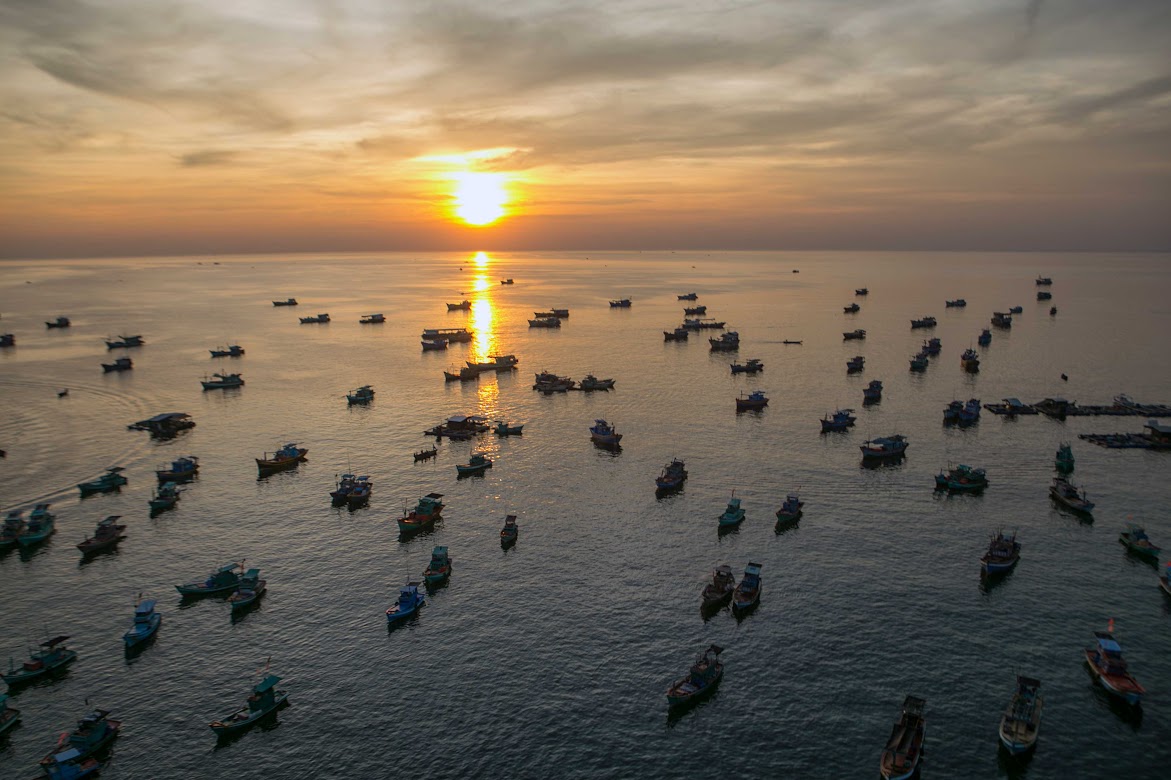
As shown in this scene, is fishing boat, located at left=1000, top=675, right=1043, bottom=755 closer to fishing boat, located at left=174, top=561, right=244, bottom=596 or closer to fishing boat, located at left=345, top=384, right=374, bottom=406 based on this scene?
fishing boat, located at left=174, top=561, right=244, bottom=596

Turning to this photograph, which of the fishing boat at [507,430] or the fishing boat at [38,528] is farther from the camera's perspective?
the fishing boat at [507,430]

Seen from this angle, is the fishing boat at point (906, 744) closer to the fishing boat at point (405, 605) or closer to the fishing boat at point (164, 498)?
the fishing boat at point (405, 605)

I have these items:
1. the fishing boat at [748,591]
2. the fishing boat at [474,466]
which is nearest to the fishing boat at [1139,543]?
the fishing boat at [748,591]

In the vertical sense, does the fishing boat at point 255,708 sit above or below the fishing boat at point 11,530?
below

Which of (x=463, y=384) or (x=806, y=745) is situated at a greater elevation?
(x=463, y=384)

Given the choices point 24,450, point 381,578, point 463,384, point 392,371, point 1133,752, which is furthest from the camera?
point 392,371

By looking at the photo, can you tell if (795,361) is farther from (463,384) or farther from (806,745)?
(806,745)

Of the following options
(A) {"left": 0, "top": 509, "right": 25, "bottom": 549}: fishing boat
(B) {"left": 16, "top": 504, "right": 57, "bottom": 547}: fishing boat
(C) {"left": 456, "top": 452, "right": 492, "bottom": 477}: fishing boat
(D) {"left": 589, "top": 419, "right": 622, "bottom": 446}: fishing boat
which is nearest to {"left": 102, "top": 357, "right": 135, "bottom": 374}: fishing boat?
(B) {"left": 16, "top": 504, "right": 57, "bottom": 547}: fishing boat

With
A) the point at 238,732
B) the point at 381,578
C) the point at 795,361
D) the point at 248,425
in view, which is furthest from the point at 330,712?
the point at 795,361
